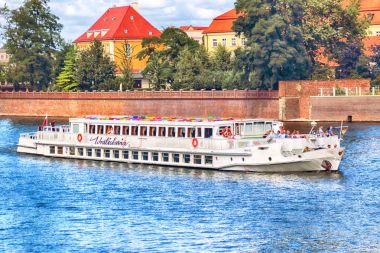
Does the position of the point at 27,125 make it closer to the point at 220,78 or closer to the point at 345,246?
the point at 220,78

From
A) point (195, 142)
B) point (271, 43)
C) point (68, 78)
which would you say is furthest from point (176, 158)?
point (68, 78)

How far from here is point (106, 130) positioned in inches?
2990

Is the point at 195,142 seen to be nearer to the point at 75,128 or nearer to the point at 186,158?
the point at 186,158

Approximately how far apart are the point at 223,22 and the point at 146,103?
126 ft

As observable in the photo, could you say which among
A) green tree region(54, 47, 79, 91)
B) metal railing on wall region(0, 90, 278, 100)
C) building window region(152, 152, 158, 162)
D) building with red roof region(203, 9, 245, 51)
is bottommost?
building window region(152, 152, 158, 162)

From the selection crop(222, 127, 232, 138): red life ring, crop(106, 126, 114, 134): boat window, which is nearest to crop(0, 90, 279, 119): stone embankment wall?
crop(106, 126, 114, 134): boat window

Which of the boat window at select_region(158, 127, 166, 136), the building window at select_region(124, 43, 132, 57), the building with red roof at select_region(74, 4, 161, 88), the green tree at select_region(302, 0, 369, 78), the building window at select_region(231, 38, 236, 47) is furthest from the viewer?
the building with red roof at select_region(74, 4, 161, 88)

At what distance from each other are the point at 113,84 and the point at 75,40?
5025 centimetres

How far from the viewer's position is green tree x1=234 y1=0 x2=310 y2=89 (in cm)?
11831

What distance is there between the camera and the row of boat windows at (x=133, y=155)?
228 ft

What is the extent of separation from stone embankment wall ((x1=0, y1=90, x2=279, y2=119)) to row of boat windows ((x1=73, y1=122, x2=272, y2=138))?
49115mm

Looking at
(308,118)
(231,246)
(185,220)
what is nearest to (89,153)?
(185,220)

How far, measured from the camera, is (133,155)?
242 feet

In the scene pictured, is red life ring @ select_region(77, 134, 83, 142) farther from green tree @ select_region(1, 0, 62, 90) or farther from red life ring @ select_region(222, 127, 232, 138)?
green tree @ select_region(1, 0, 62, 90)
